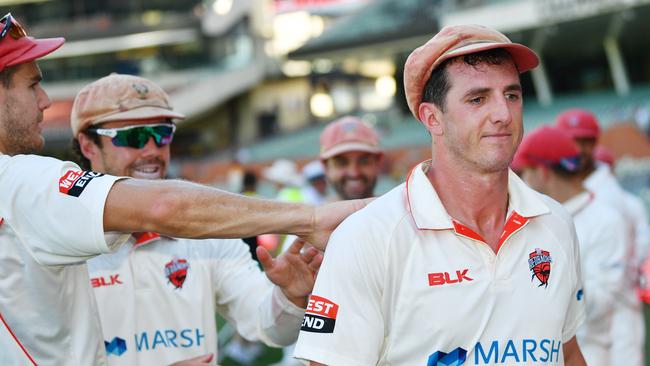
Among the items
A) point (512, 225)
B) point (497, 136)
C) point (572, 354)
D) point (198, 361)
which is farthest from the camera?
point (198, 361)

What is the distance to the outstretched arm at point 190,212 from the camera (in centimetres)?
241

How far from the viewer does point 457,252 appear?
262 cm

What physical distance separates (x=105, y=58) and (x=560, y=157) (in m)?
52.0

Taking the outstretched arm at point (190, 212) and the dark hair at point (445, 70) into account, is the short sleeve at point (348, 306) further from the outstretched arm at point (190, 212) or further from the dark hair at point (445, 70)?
the dark hair at point (445, 70)

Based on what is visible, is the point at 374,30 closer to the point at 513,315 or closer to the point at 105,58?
the point at 105,58

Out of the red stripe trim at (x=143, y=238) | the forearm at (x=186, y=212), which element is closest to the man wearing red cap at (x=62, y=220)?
the forearm at (x=186, y=212)

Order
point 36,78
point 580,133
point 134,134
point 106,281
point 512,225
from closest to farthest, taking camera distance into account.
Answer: point 512,225 → point 36,78 → point 106,281 → point 134,134 → point 580,133

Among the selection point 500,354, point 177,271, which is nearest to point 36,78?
point 177,271

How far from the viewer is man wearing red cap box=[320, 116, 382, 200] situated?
5445 mm

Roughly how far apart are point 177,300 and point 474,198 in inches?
59.4

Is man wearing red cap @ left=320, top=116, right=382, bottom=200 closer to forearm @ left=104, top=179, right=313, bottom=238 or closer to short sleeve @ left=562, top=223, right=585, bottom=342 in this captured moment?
short sleeve @ left=562, top=223, right=585, bottom=342

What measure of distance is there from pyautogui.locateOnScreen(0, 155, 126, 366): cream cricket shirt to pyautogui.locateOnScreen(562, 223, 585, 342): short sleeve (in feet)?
5.34

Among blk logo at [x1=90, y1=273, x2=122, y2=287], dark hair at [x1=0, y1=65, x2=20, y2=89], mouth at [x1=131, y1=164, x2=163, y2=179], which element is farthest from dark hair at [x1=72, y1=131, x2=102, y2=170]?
dark hair at [x1=0, y1=65, x2=20, y2=89]

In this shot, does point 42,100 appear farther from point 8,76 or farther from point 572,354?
point 572,354
